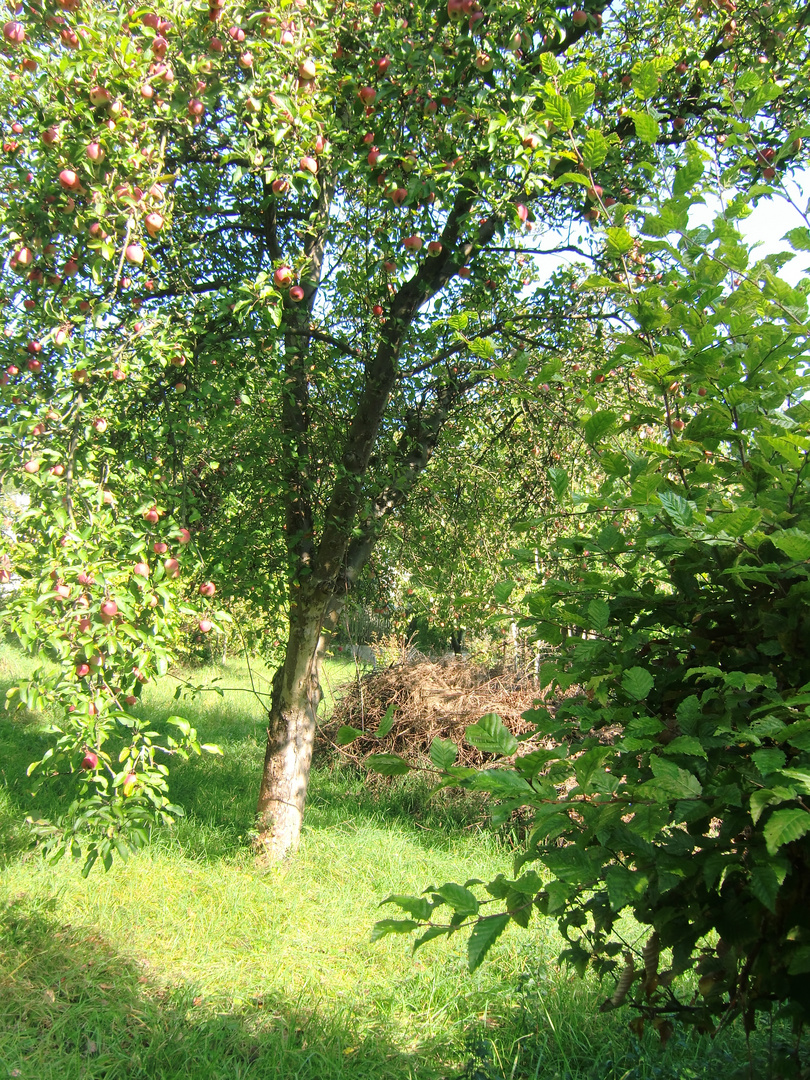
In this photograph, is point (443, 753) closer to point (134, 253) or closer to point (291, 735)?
point (134, 253)

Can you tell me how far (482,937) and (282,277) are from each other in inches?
115

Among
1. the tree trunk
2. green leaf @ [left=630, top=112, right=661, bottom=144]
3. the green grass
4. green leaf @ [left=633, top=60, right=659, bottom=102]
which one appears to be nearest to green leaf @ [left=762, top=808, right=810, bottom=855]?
green leaf @ [left=630, top=112, right=661, bottom=144]

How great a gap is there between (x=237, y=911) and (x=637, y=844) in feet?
11.6

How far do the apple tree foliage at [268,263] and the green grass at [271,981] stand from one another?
60 centimetres

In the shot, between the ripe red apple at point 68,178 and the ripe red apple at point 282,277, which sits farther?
the ripe red apple at point 282,277

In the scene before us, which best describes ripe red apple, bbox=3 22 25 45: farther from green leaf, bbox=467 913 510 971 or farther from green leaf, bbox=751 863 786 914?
green leaf, bbox=751 863 786 914

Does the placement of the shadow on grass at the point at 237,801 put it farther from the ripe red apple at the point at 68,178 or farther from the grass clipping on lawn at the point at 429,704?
the ripe red apple at the point at 68,178

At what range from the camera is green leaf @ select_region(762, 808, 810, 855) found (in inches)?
40.6

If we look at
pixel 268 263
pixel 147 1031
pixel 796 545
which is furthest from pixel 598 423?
pixel 268 263

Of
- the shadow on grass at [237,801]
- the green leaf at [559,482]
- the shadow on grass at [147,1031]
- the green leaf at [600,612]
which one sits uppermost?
the green leaf at [559,482]

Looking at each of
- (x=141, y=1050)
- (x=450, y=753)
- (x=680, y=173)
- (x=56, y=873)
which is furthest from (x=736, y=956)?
(x=56, y=873)

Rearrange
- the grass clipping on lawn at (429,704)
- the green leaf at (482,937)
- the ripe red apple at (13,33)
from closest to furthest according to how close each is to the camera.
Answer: the green leaf at (482,937) < the ripe red apple at (13,33) < the grass clipping on lawn at (429,704)

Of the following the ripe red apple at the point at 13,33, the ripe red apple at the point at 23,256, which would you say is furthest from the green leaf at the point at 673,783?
the ripe red apple at the point at 13,33

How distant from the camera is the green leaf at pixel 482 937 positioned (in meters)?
1.14
